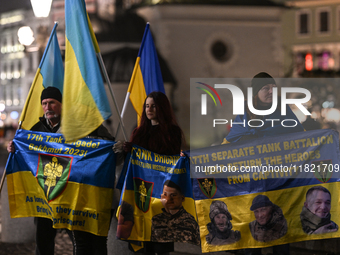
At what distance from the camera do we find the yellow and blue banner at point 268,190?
187 inches

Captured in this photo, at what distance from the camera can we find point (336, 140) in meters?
4.78

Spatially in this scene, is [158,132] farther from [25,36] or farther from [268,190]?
[25,36]

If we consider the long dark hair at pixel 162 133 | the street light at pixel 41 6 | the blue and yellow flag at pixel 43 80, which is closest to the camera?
the long dark hair at pixel 162 133

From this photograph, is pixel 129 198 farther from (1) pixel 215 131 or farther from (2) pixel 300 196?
(1) pixel 215 131

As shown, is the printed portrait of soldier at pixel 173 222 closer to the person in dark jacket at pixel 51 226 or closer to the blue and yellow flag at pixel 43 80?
the person in dark jacket at pixel 51 226

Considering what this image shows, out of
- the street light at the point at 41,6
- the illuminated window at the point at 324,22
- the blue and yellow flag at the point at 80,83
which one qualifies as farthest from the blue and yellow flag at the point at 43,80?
the illuminated window at the point at 324,22

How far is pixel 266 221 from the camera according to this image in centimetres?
475

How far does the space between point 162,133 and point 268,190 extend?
125cm

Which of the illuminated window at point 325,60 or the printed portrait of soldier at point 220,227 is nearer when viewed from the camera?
the printed portrait of soldier at point 220,227

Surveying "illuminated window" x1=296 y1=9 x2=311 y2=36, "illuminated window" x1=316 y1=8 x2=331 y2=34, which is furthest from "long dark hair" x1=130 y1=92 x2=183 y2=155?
"illuminated window" x1=316 y1=8 x2=331 y2=34

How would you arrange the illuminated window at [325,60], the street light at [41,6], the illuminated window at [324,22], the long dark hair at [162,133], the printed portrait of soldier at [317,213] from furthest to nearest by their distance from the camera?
the illuminated window at [324,22]
the illuminated window at [325,60]
the street light at [41,6]
the long dark hair at [162,133]
the printed portrait of soldier at [317,213]

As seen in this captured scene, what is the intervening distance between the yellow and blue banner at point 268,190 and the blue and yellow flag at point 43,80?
217 centimetres

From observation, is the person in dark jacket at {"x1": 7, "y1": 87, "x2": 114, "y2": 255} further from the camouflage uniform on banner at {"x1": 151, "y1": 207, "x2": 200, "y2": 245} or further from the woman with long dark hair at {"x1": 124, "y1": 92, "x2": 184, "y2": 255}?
the camouflage uniform on banner at {"x1": 151, "y1": 207, "x2": 200, "y2": 245}

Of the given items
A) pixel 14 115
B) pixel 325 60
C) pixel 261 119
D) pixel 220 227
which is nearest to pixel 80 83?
pixel 261 119
